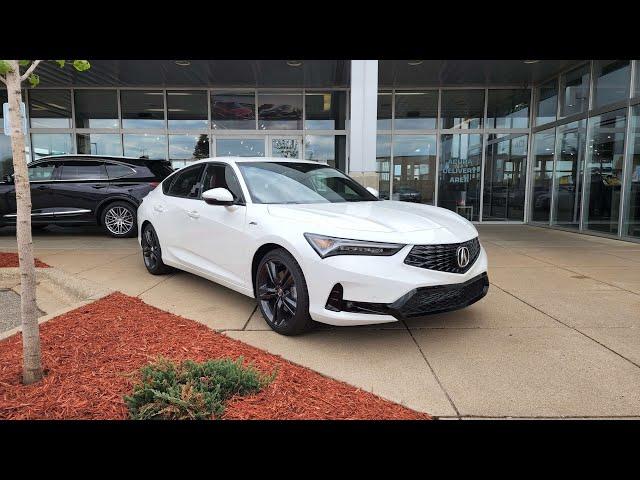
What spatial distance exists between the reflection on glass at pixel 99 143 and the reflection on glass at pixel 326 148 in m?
5.99

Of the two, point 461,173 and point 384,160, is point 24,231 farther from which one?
point 461,173

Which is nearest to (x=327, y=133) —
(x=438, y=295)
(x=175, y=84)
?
(x=175, y=84)

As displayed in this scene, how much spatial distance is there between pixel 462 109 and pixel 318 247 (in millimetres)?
12029

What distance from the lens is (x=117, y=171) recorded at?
9.55m

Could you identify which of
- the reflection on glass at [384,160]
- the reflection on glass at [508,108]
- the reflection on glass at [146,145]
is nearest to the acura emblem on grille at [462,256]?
the reflection on glass at [384,160]

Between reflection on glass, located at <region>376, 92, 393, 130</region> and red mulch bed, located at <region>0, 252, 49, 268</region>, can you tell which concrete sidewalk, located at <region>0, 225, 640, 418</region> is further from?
reflection on glass, located at <region>376, 92, 393, 130</region>

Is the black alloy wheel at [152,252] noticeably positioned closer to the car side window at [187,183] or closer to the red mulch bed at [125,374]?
the car side window at [187,183]

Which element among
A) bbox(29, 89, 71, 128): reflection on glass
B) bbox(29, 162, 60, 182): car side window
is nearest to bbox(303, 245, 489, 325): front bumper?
bbox(29, 162, 60, 182): car side window

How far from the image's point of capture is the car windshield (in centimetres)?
438

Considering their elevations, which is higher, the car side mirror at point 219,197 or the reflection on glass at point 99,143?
the reflection on glass at point 99,143

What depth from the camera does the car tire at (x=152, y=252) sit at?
584cm

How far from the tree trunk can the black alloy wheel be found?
2886 mm

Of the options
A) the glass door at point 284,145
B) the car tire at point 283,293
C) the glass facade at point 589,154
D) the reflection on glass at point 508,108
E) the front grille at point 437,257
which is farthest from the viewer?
the glass door at point 284,145

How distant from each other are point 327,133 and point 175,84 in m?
4.84
